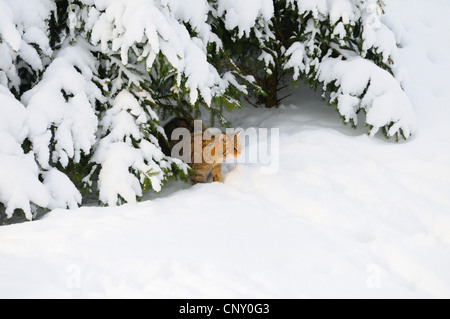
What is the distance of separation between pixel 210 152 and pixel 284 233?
1533 mm

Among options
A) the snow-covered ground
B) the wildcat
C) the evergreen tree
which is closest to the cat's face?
the wildcat

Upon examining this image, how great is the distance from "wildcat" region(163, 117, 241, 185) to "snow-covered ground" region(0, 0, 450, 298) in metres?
0.18

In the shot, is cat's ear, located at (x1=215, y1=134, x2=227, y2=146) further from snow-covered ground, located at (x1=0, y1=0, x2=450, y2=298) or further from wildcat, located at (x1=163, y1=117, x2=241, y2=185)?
snow-covered ground, located at (x1=0, y1=0, x2=450, y2=298)

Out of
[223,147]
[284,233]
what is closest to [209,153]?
[223,147]

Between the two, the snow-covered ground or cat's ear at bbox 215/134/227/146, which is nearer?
the snow-covered ground

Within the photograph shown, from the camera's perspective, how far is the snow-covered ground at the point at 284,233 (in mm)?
2186

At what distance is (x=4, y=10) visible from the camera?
9.44ft

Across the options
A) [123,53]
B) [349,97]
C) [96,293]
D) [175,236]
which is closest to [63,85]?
[123,53]

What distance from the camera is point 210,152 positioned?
420 centimetres

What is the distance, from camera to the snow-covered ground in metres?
2.19

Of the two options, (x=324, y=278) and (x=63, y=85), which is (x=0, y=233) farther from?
(x=324, y=278)

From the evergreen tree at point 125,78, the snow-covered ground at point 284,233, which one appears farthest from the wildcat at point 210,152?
the evergreen tree at point 125,78

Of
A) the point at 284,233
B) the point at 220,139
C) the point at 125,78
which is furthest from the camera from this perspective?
the point at 220,139

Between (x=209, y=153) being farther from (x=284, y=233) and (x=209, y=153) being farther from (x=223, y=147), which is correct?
(x=284, y=233)
